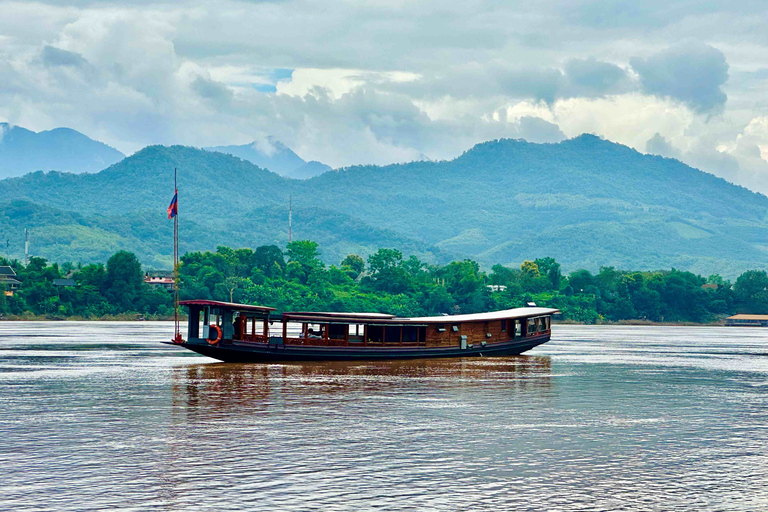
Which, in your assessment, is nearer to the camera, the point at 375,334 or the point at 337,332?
the point at 337,332

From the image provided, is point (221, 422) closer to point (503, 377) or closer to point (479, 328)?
point (503, 377)

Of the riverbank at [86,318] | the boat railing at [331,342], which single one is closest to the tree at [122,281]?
the riverbank at [86,318]

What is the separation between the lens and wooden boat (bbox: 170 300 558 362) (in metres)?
62.2

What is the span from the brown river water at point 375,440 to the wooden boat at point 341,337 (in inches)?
93.5

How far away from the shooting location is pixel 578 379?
60.4 metres

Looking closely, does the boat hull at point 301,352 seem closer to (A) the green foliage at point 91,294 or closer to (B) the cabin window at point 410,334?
(B) the cabin window at point 410,334

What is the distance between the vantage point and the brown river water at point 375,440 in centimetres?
2538

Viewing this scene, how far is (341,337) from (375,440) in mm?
32529

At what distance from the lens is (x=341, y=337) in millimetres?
66500

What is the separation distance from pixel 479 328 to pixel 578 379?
14383 millimetres

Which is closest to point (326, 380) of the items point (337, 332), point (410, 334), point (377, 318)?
point (337, 332)

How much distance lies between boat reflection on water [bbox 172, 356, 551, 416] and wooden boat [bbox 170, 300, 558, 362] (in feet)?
3.28

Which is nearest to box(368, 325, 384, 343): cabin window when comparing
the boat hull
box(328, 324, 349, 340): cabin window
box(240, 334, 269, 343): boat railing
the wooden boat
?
the wooden boat

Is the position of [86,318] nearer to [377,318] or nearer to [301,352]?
[377,318]
